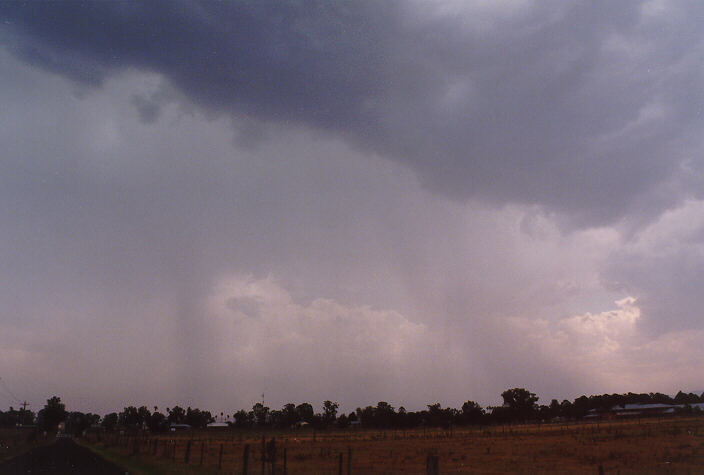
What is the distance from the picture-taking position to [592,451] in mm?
47125

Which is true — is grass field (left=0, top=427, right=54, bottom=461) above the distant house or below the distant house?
below

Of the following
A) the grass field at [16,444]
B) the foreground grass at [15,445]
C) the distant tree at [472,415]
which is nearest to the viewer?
the foreground grass at [15,445]

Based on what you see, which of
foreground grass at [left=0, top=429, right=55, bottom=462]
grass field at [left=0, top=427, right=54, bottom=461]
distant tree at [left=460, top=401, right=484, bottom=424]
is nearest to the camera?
foreground grass at [left=0, top=429, right=55, bottom=462]

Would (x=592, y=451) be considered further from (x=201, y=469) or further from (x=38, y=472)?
(x=38, y=472)

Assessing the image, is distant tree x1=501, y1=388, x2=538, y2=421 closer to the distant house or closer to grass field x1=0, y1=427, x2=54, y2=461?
the distant house

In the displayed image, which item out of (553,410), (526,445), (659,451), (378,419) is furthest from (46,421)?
(659,451)

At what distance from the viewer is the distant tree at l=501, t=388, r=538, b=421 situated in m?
175

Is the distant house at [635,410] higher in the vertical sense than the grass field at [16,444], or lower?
higher

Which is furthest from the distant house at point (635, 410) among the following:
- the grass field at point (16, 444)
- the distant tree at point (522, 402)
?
the grass field at point (16, 444)

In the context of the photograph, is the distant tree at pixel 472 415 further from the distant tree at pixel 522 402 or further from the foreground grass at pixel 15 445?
the foreground grass at pixel 15 445

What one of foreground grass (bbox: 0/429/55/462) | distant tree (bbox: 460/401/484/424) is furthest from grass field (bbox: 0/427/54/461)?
distant tree (bbox: 460/401/484/424)

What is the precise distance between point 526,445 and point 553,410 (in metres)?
150

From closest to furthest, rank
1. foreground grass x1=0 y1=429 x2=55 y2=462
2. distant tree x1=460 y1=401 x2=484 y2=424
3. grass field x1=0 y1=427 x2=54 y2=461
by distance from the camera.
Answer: foreground grass x1=0 y1=429 x2=55 y2=462
grass field x1=0 y1=427 x2=54 y2=461
distant tree x1=460 y1=401 x2=484 y2=424

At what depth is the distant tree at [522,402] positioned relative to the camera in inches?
6883
